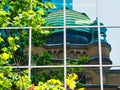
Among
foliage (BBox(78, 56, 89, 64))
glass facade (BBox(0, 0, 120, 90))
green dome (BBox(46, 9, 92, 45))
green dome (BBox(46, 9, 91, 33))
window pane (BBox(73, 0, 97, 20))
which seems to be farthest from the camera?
window pane (BBox(73, 0, 97, 20))

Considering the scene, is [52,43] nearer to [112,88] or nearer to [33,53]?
[33,53]

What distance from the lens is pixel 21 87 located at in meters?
8.80

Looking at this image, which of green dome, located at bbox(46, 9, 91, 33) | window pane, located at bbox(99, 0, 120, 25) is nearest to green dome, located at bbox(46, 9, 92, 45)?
green dome, located at bbox(46, 9, 91, 33)

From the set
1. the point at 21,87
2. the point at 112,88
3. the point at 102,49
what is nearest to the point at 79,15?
the point at 102,49

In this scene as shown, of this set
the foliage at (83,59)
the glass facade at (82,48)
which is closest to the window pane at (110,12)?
the glass facade at (82,48)

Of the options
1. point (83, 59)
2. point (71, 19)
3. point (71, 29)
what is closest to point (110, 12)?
point (71, 19)

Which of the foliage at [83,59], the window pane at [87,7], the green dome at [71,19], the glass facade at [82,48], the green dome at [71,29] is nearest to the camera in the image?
the glass facade at [82,48]

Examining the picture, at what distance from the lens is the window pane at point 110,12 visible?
13.4 m

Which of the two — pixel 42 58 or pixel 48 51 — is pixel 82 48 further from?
pixel 42 58

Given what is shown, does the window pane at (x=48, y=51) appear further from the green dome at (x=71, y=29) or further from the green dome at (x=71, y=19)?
the green dome at (x=71, y=19)

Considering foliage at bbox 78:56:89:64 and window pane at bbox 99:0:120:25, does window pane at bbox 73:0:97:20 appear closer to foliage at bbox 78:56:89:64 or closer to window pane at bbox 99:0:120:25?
window pane at bbox 99:0:120:25

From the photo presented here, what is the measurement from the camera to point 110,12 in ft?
44.5

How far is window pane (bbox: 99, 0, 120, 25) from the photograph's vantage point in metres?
13.4

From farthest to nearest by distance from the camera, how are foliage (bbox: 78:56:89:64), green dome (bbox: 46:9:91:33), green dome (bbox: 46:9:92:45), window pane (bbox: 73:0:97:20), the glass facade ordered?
window pane (bbox: 73:0:97:20) → green dome (bbox: 46:9:91:33) → green dome (bbox: 46:9:92:45) → foliage (bbox: 78:56:89:64) → the glass facade
